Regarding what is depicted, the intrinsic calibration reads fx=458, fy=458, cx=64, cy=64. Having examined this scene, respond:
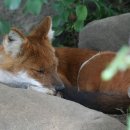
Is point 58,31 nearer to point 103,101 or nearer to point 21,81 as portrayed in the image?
point 21,81

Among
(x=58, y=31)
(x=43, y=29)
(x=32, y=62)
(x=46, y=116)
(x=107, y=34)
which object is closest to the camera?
(x=46, y=116)

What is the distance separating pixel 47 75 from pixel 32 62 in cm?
20

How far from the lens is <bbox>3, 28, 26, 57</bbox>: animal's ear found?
4.45 meters

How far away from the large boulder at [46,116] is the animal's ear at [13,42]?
3.16ft

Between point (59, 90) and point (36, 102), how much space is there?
0.98 m

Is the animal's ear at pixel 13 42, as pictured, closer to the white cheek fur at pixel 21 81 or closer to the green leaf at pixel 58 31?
the white cheek fur at pixel 21 81

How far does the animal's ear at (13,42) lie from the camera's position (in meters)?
4.45

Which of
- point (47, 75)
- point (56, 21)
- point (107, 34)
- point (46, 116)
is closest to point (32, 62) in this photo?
point (47, 75)

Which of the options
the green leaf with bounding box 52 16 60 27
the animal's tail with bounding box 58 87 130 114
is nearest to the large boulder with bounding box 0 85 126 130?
the animal's tail with bounding box 58 87 130 114

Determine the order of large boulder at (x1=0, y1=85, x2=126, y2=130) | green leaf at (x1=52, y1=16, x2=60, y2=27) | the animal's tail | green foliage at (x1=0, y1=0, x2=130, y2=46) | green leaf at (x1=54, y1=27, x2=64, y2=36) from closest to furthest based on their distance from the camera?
large boulder at (x1=0, y1=85, x2=126, y2=130) < the animal's tail < green foliage at (x1=0, y1=0, x2=130, y2=46) < green leaf at (x1=52, y1=16, x2=60, y2=27) < green leaf at (x1=54, y1=27, x2=64, y2=36)

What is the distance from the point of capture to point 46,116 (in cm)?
334

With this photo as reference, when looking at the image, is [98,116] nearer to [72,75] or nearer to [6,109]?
[6,109]

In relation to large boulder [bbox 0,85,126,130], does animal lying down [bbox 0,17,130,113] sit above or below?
below

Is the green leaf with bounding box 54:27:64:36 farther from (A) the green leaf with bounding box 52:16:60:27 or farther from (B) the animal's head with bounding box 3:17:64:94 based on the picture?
(B) the animal's head with bounding box 3:17:64:94
